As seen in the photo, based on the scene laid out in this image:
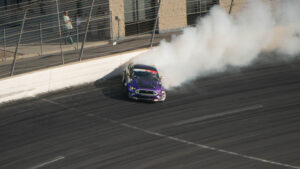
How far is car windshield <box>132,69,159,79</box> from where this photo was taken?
55.0 feet

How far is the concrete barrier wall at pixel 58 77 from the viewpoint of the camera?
16797 mm

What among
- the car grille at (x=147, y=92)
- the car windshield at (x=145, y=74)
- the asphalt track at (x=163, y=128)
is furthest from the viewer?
the car windshield at (x=145, y=74)

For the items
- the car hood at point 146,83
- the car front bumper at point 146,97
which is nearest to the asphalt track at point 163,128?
the car front bumper at point 146,97

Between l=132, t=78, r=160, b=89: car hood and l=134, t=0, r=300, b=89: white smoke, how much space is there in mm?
1614

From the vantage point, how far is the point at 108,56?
19.4 meters

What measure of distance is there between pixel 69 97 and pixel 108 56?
3.19 meters

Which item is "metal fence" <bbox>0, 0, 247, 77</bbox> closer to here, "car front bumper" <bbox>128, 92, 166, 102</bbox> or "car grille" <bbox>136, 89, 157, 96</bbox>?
"car front bumper" <bbox>128, 92, 166, 102</bbox>

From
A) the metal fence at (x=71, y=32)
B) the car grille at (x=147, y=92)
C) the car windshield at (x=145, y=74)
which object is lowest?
the car grille at (x=147, y=92)

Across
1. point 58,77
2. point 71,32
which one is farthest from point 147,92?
point 71,32

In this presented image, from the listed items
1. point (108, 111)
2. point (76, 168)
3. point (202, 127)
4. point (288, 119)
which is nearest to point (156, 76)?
point (108, 111)

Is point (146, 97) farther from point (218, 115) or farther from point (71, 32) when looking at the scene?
point (71, 32)

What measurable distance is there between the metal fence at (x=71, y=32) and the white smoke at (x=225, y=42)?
150 cm

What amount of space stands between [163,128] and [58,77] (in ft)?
20.0

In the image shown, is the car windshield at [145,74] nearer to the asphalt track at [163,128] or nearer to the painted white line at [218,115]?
the asphalt track at [163,128]
